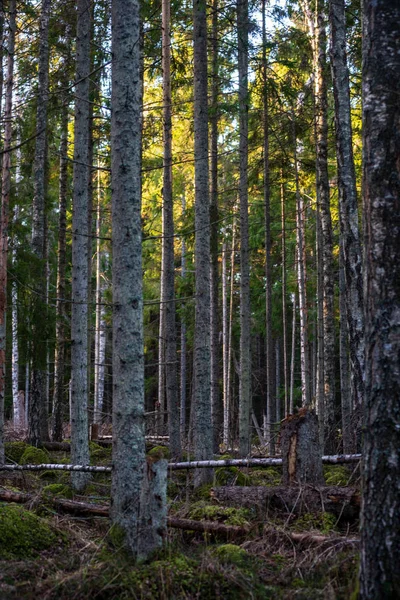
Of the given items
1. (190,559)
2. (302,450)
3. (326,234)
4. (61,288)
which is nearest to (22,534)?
(190,559)

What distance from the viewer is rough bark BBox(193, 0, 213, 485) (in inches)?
413

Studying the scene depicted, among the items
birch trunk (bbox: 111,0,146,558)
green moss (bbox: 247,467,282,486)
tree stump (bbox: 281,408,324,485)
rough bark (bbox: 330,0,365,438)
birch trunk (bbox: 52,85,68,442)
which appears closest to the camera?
birch trunk (bbox: 111,0,146,558)

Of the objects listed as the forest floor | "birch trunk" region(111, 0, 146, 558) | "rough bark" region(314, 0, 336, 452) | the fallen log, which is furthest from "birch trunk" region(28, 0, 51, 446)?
"birch trunk" region(111, 0, 146, 558)

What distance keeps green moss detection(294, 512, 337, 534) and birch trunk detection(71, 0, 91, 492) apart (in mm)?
4415

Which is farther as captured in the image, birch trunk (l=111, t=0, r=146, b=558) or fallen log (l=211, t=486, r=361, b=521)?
fallen log (l=211, t=486, r=361, b=521)

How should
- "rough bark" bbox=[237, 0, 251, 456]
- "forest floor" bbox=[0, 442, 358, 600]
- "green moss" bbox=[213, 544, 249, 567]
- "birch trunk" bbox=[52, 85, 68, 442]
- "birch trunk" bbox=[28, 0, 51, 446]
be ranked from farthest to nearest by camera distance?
"birch trunk" bbox=[52, 85, 68, 442], "rough bark" bbox=[237, 0, 251, 456], "birch trunk" bbox=[28, 0, 51, 446], "green moss" bbox=[213, 544, 249, 567], "forest floor" bbox=[0, 442, 358, 600]

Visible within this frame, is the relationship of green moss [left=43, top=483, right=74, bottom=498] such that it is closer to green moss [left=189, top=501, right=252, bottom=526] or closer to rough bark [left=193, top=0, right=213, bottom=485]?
rough bark [left=193, top=0, right=213, bottom=485]

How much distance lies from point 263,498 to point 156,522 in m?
2.43

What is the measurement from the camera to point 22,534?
6020 millimetres

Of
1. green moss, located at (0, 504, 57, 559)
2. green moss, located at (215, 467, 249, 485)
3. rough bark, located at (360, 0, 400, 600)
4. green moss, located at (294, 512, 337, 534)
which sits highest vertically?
rough bark, located at (360, 0, 400, 600)

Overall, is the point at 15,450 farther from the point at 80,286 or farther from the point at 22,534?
the point at 22,534

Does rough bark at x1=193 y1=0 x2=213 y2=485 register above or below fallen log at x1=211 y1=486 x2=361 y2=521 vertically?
above

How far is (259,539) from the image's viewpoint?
638cm

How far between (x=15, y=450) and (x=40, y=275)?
13.1ft
